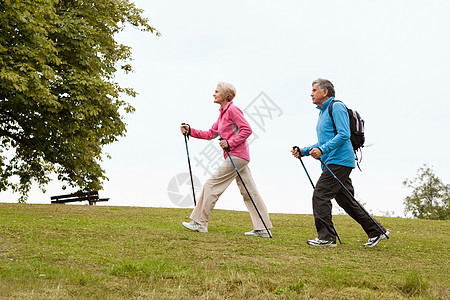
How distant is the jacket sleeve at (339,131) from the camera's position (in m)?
7.55

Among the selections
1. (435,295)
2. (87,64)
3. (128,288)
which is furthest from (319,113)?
(87,64)

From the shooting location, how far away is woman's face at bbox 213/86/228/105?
8.80 meters

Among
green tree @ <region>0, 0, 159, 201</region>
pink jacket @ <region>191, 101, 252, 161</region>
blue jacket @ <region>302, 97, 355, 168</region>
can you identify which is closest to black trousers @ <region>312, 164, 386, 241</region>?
blue jacket @ <region>302, 97, 355, 168</region>

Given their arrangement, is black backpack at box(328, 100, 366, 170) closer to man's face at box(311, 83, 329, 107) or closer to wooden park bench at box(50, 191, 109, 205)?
man's face at box(311, 83, 329, 107)

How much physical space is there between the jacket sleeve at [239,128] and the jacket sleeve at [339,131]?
1499 millimetres

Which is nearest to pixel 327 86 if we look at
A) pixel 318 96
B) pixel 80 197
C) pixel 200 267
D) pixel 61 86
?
pixel 318 96

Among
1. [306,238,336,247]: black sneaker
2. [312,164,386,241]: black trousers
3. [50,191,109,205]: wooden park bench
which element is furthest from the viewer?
[50,191,109,205]: wooden park bench

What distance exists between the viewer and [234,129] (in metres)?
8.74

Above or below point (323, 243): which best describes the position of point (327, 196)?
above

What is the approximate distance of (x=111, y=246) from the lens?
7125 mm

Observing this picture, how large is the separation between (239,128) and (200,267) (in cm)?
334

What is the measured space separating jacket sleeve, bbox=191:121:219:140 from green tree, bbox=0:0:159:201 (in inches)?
297

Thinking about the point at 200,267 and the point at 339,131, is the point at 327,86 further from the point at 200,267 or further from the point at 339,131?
the point at 200,267

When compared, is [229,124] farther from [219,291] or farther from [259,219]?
[219,291]
